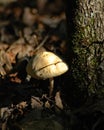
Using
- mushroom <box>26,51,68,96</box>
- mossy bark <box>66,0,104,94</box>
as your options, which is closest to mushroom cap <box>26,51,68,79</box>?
mushroom <box>26,51,68,96</box>

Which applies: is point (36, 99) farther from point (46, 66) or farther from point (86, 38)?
point (86, 38)

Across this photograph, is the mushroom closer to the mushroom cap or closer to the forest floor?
the mushroom cap

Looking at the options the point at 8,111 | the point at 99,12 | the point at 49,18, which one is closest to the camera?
the point at 99,12

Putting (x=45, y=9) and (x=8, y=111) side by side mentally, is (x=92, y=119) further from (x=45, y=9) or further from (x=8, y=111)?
(x=45, y=9)

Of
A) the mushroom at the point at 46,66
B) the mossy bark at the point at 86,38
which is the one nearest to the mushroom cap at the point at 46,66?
the mushroom at the point at 46,66

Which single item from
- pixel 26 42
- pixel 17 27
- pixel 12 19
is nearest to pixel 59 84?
pixel 26 42

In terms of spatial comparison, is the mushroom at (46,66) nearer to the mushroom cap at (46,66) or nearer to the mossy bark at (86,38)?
the mushroom cap at (46,66)

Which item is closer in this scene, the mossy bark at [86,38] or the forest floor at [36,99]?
the mossy bark at [86,38]
